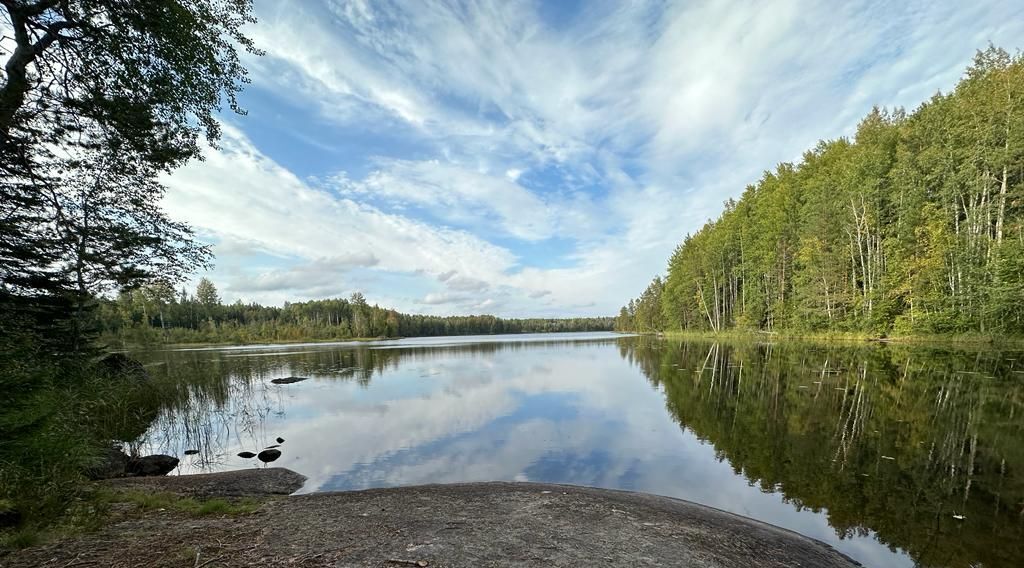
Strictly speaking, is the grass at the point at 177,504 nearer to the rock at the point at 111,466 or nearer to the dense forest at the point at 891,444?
the rock at the point at 111,466

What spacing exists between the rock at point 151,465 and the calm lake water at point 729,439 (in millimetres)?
533

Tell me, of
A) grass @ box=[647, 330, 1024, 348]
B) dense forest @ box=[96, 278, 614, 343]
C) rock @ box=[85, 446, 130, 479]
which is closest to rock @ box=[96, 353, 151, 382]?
rock @ box=[85, 446, 130, 479]

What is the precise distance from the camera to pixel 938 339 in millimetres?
32312

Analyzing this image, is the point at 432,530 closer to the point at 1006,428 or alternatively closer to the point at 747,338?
the point at 1006,428

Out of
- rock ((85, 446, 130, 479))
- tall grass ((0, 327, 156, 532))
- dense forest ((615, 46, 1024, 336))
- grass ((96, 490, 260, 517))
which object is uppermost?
dense forest ((615, 46, 1024, 336))

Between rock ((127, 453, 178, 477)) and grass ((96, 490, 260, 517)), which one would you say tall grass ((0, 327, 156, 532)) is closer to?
grass ((96, 490, 260, 517))

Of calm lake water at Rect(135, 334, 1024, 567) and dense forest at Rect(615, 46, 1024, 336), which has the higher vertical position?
dense forest at Rect(615, 46, 1024, 336)

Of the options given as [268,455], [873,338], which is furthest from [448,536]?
[873,338]

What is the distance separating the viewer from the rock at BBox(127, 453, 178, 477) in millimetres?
11102

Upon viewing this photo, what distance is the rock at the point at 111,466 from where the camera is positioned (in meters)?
9.29

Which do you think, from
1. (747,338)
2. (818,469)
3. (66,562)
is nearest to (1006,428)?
(818,469)

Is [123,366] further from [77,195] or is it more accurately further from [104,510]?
[104,510]

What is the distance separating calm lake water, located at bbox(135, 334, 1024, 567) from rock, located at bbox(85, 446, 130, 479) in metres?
1.36

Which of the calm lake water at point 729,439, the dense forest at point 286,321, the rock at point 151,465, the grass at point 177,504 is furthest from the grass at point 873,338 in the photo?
the dense forest at point 286,321
